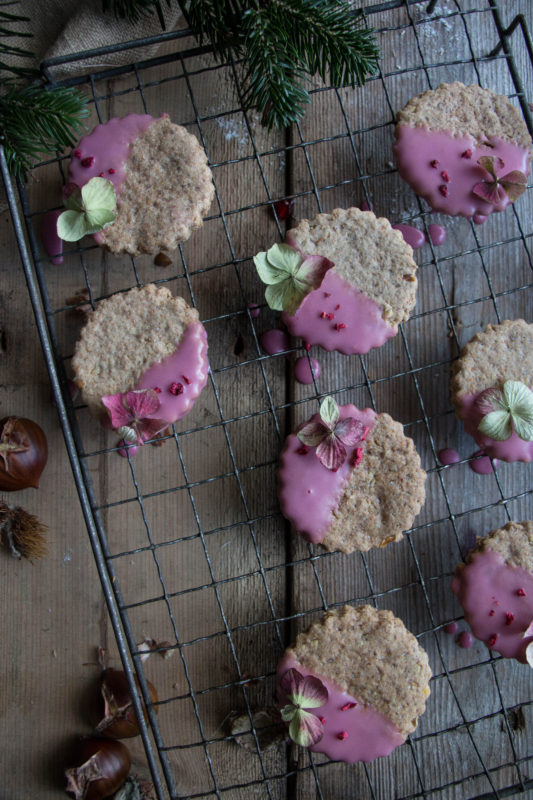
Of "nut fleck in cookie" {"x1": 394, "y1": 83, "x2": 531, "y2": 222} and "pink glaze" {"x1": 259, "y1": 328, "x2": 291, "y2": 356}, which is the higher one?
"nut fleck in cookie" {"x1": 394, "y1": 83, "x2": 531, "y2": 222}

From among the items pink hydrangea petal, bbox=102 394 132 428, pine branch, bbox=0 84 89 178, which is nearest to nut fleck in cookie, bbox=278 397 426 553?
pink hydrangea petal, bbox=102 394 132 428

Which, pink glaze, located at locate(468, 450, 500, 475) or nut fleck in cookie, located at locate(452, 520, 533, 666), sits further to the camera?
pink glaze, located at locate(468, 450, 500, 475)

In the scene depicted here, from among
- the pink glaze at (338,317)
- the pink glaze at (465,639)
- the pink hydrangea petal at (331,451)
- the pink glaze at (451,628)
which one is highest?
the pink glaze at (338,317)

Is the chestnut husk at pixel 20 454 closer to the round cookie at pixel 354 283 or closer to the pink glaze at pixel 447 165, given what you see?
the round cookie at pixel 354 283

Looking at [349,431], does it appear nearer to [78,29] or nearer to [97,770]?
[97,770]

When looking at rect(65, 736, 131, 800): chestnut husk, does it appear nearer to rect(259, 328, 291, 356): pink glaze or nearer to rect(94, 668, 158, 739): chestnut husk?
rect(94, 668, 158, 739): chestnut husk

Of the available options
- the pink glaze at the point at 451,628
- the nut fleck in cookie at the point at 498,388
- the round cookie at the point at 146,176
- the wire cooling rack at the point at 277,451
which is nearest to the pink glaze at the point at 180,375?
the wire cooling rack at the point at 277,451
